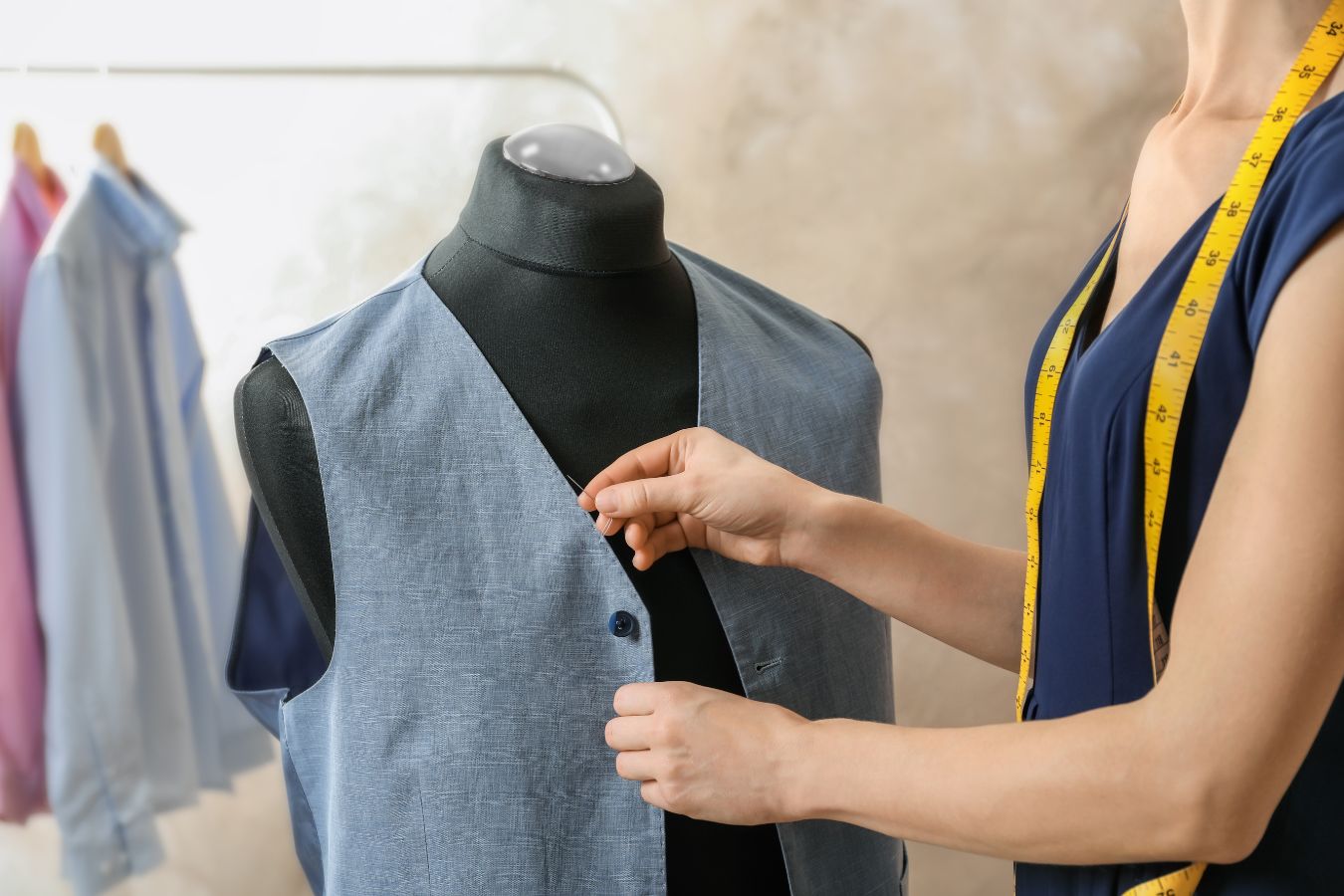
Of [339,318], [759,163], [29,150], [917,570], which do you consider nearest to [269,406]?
[339,318]

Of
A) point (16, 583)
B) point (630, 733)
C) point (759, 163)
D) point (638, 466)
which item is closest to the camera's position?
point (630, 733)

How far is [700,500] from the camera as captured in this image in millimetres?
976

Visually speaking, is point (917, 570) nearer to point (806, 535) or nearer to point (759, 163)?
point (806, 535)

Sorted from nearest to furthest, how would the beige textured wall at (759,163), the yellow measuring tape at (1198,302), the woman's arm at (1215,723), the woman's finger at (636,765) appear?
the woman's arm at (1215,723) < the yellow measuring tape at (1198,302) < the woman's finger at (636,765) < the beige textured wall at (759,163)

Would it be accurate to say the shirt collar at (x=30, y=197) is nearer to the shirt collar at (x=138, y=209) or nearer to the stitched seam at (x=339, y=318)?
the shirt collar at (x=138, y=209)

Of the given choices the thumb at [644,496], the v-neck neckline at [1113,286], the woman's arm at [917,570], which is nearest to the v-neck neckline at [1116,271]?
the v-neck neckline at [1113,286]

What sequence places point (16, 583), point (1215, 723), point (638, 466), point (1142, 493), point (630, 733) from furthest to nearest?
1. point (16, 583)
2. point (638, 466)
3. point (630, 733)
4. point (1142, 493)
5. point (1215, 723)

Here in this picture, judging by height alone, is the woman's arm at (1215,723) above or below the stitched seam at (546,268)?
below

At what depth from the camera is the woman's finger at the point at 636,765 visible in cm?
87

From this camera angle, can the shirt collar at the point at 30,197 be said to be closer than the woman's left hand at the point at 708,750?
No

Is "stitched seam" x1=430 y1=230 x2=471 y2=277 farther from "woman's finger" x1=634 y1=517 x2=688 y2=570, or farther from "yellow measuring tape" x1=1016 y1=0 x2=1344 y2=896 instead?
"yellow measuring tape" x1=1016 y1=0 x2=1344 y2=896

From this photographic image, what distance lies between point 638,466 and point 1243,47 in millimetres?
571

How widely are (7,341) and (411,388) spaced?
1.01m

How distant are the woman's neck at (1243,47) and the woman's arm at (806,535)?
43 centimetres
